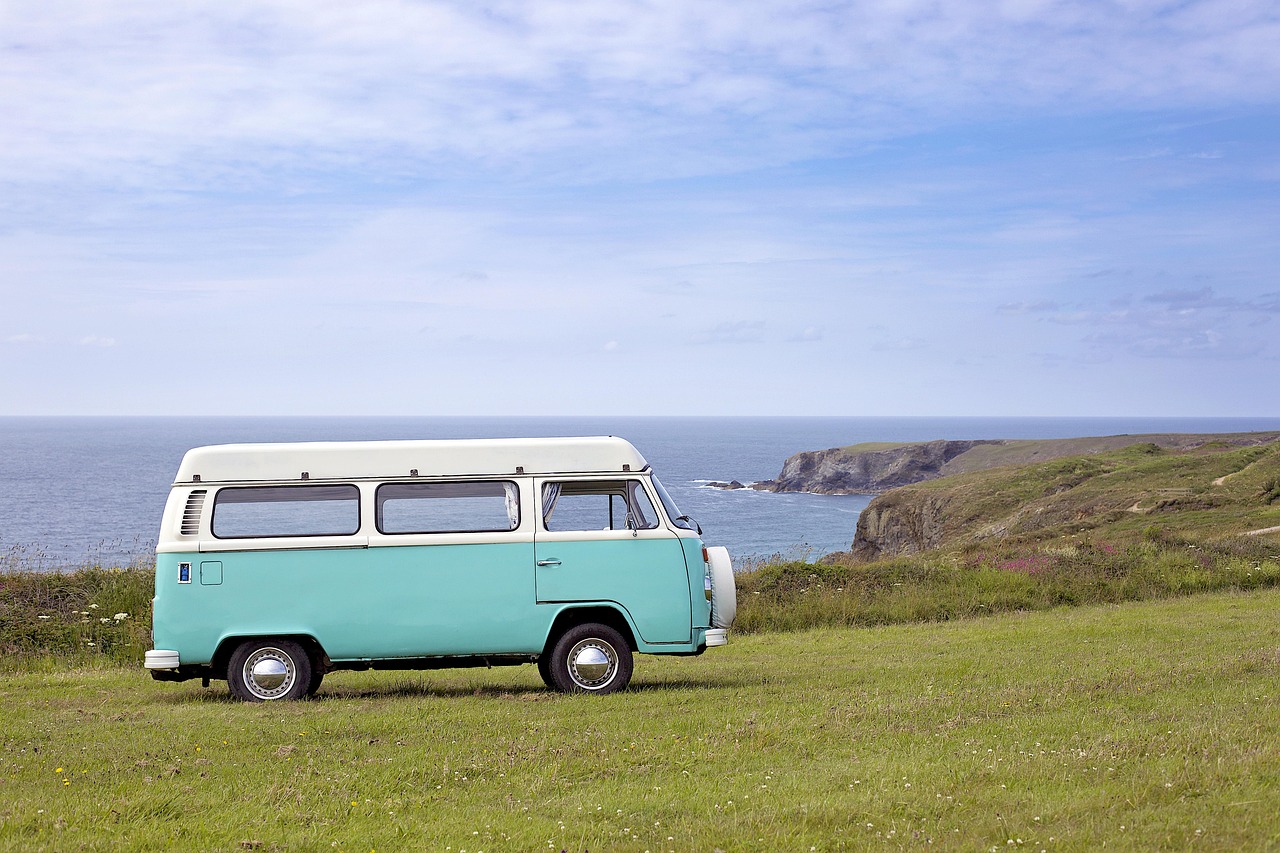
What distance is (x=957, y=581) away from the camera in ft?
75.5

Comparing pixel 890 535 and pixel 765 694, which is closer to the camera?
pixel 765 694

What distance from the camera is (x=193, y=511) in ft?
39.1

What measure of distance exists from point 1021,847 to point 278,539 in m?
8.35

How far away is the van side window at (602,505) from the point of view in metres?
12.3

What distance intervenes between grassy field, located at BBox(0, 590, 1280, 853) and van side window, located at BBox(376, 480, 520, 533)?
5.98ft

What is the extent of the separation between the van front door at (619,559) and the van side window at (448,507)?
43cm

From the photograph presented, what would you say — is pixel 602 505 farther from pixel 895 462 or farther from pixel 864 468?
pixel 864 468

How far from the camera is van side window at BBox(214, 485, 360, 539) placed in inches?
472

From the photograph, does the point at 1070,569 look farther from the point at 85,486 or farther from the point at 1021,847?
the point at 85,486

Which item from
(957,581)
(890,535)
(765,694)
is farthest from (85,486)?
(765,694)

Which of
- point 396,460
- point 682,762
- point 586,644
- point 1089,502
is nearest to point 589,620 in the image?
point 586,644

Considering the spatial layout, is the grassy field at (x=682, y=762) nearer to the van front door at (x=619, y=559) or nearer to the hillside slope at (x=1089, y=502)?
the van front door at (x=619, y=559)

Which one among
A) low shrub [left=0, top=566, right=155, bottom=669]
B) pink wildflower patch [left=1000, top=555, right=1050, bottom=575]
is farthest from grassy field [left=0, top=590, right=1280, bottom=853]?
pink wildflower patch [left=1000, top=555, right=1050, bottom=575]

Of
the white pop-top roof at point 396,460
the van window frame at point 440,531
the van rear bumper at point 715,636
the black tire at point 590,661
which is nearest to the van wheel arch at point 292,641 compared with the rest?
the van window frame at point 440,531
